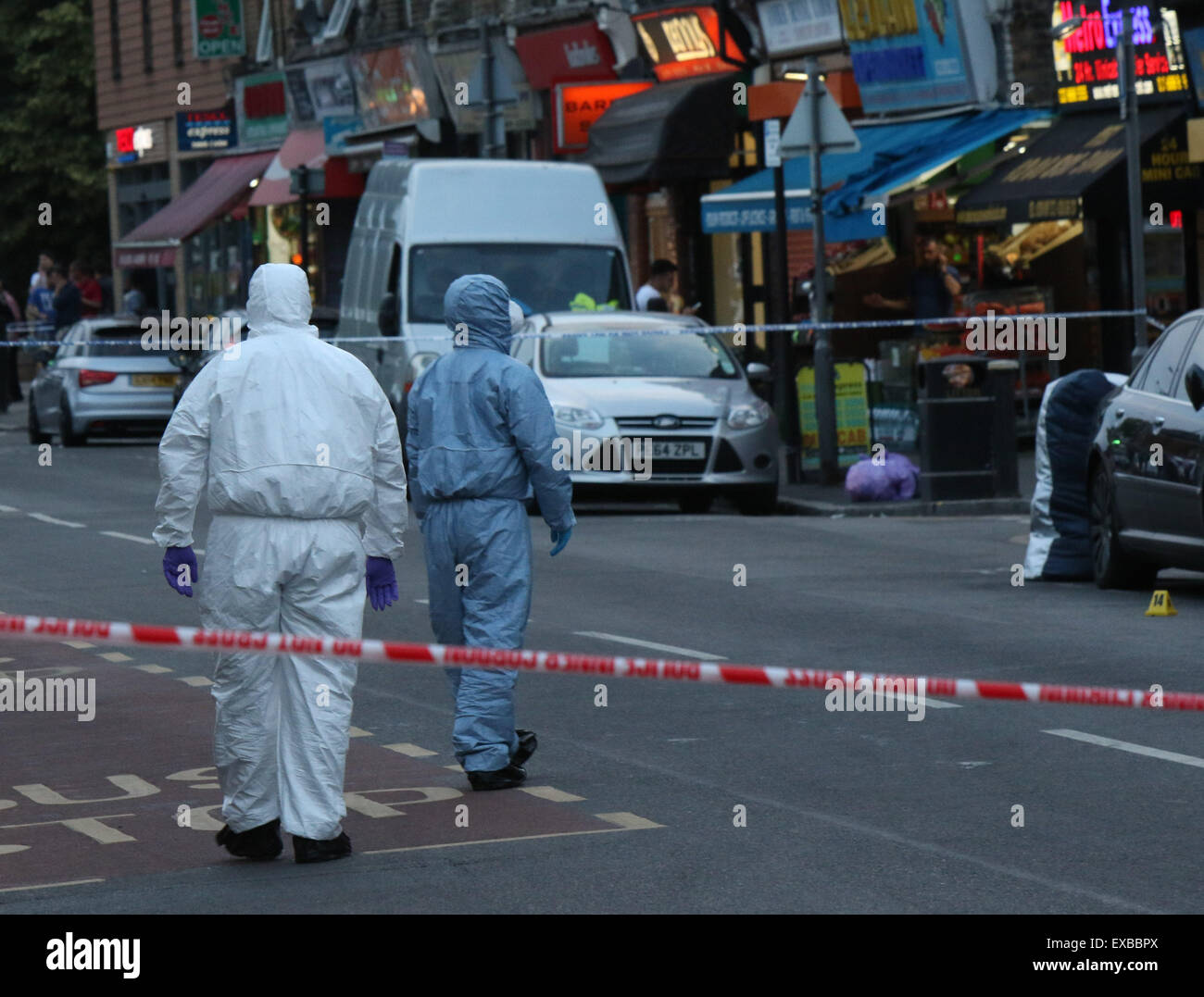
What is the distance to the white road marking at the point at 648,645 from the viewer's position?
11906 mm

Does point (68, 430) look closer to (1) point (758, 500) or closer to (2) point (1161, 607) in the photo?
(1) point (758, 500)

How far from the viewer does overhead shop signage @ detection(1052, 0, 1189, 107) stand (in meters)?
24.7

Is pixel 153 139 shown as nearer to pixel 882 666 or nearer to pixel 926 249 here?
pixel 926 249

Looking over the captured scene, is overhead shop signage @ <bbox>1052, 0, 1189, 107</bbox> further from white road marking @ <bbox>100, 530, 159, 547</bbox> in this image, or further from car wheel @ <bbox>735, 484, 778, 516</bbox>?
white road marking @ <bbox>100, 530, 159, 547</bbox>

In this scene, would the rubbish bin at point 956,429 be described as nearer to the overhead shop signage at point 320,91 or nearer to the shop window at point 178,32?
the overhead shop signage at point 320,91

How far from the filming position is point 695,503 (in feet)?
69.8

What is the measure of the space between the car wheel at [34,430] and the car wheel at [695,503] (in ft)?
45.0

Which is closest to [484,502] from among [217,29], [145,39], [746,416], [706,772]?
[706,772]

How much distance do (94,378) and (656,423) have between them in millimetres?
12557

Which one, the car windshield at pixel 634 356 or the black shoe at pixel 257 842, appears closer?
the black shoe at pixel 257 842

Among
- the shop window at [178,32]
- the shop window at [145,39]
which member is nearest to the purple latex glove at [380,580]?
the shop window at [178,32]

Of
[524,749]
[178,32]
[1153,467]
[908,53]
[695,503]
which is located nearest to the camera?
[524,749]

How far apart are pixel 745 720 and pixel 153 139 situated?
45651 mm
